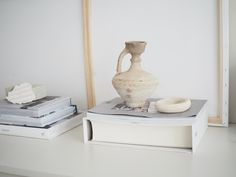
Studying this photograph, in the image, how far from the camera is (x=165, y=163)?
719mm

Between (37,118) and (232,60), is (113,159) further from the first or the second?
(232,60)

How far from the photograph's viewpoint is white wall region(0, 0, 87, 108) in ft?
3.77

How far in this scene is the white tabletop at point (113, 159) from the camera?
68cm

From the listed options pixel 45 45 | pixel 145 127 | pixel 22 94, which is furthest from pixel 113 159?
pixel 45 45

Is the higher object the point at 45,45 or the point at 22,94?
the point at 45,45

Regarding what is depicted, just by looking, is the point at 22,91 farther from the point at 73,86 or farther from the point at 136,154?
the point at 136,154

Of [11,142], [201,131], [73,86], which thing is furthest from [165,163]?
[73,86]

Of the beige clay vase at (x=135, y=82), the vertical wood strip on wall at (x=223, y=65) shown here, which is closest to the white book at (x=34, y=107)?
the beige clay vase at (x=135, y=82)

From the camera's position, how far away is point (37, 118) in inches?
36.8

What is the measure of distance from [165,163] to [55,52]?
644 millimetres

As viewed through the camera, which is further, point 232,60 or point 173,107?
point 232,60

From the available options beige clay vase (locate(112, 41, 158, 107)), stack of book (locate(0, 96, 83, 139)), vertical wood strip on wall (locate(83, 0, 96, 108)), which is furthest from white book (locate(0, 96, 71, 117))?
beige clay vase (locate(112, 41, 158, 107))

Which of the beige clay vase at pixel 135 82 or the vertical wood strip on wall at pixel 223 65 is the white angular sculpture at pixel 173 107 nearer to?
the beige clay vase at pixel 135 82

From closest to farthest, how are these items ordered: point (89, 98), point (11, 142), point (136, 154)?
1. point (136, 154)
2. point (11, 142)
3. point (89, 98)
